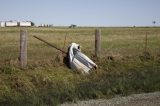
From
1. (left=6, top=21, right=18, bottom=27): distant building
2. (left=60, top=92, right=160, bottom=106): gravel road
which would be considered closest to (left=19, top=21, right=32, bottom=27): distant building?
(left=6, top=21, right=18, bottom=27): distant building

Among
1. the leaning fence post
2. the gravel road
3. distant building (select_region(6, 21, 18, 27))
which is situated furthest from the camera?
distant building (select_region(6, 21, 18, 27))

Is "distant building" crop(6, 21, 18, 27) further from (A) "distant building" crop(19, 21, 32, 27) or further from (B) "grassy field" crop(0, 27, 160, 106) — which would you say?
(B) "grassy field" crop(0, 27, 160, 106)

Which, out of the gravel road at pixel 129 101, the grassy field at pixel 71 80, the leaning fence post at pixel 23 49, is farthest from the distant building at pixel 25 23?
the gravel road at pixel 129 101

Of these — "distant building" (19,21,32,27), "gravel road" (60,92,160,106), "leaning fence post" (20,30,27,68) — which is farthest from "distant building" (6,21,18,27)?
"gravel road" (60,92,160,106)

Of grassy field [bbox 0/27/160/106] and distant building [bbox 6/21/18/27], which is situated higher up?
distant building [bbox 6/21/18/27]

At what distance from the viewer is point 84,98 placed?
9406 millimetres

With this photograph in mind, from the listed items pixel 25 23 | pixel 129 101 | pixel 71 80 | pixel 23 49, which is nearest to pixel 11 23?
pixel 25 23

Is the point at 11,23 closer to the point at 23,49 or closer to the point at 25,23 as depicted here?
the point at 25,23

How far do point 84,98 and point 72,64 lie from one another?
5.51m

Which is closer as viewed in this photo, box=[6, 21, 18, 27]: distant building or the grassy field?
the grassy field

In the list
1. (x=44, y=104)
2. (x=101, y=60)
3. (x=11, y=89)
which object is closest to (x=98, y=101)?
(x=44, y=104)

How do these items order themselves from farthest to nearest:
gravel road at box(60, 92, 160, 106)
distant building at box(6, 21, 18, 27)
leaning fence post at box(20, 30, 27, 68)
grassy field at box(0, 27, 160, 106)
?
distant building at box(6, 21, 18, 27)
leaning fence post at box(20, 30, 27, 68)
grassy field at box(0, 27, 160, 106)
gravel road at box(60, 92, 160, 106)

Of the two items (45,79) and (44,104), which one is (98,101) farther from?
(45,79)

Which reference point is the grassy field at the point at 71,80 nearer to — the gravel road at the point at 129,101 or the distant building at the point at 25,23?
the gravel road at the point at 129,101
